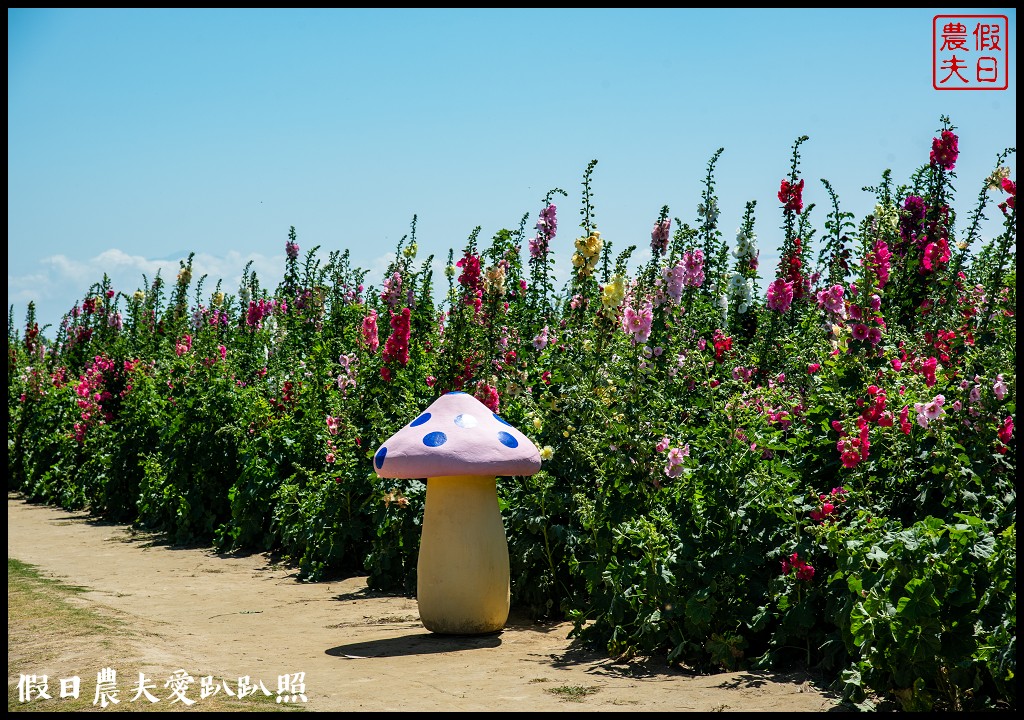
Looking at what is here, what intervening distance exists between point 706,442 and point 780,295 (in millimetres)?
2590

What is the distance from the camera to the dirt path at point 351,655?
508cm

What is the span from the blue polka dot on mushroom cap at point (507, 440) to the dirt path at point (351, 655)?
1151 mm

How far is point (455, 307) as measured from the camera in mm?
9109

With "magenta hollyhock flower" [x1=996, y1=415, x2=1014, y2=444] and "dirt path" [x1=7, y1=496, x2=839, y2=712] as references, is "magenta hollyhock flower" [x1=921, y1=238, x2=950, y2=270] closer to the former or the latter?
"magenta hollyhock flower" [x1=996, y1=415, x2=1014, y2=444]

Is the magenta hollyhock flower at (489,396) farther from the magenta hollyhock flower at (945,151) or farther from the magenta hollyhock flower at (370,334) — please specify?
the magenta hollyhock flower at (945,151)

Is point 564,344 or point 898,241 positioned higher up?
point 898,241

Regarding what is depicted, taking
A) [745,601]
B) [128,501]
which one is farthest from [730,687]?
[128,501]

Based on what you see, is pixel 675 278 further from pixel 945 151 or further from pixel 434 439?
pixel 945 151

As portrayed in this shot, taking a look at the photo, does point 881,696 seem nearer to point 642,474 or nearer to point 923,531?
point 923,531

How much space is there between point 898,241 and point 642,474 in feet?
10.7

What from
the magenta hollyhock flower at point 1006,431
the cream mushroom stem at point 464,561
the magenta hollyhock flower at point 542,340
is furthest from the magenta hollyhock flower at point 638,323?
the magenta hollyhock flower at point 1006,431

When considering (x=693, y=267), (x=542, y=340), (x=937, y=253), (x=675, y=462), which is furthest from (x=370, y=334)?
Result: (x=937, y=253)

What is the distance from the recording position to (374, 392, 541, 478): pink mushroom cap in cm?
649

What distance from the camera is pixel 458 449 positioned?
6527mm
